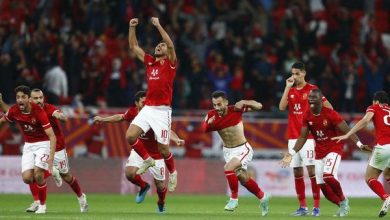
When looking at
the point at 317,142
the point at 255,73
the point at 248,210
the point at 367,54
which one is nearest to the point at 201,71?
the point at 255,73

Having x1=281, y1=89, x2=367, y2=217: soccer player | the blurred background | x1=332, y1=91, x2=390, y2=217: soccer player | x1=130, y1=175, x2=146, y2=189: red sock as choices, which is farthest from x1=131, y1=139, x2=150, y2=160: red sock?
the blurred background

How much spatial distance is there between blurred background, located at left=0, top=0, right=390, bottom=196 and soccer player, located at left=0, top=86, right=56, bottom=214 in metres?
7.94

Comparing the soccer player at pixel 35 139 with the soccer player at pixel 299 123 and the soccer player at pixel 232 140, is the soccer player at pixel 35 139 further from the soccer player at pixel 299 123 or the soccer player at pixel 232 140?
the soccer player at pixel 299 123

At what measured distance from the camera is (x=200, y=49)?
102ft

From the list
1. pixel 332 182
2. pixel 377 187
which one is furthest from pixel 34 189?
pixel 377 187

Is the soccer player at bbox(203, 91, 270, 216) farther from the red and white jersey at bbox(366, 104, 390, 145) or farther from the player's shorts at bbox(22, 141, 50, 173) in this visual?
the player's shorts at bbox(22, 141, 50, 173)

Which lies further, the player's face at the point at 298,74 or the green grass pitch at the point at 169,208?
the player's face at the point at 298,74

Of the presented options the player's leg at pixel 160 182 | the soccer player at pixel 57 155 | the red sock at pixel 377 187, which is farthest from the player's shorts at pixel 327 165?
the soccer player at pixel 57 155

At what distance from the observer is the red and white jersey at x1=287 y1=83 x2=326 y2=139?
20141mm

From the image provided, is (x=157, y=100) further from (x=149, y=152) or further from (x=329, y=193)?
(x=329, y=193)

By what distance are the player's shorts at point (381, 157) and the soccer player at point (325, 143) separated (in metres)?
0.45

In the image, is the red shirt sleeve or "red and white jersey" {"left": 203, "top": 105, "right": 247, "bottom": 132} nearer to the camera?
the red shirt sleeve

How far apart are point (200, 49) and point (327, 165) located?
1301cm

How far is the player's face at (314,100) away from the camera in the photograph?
18609 millimetres
